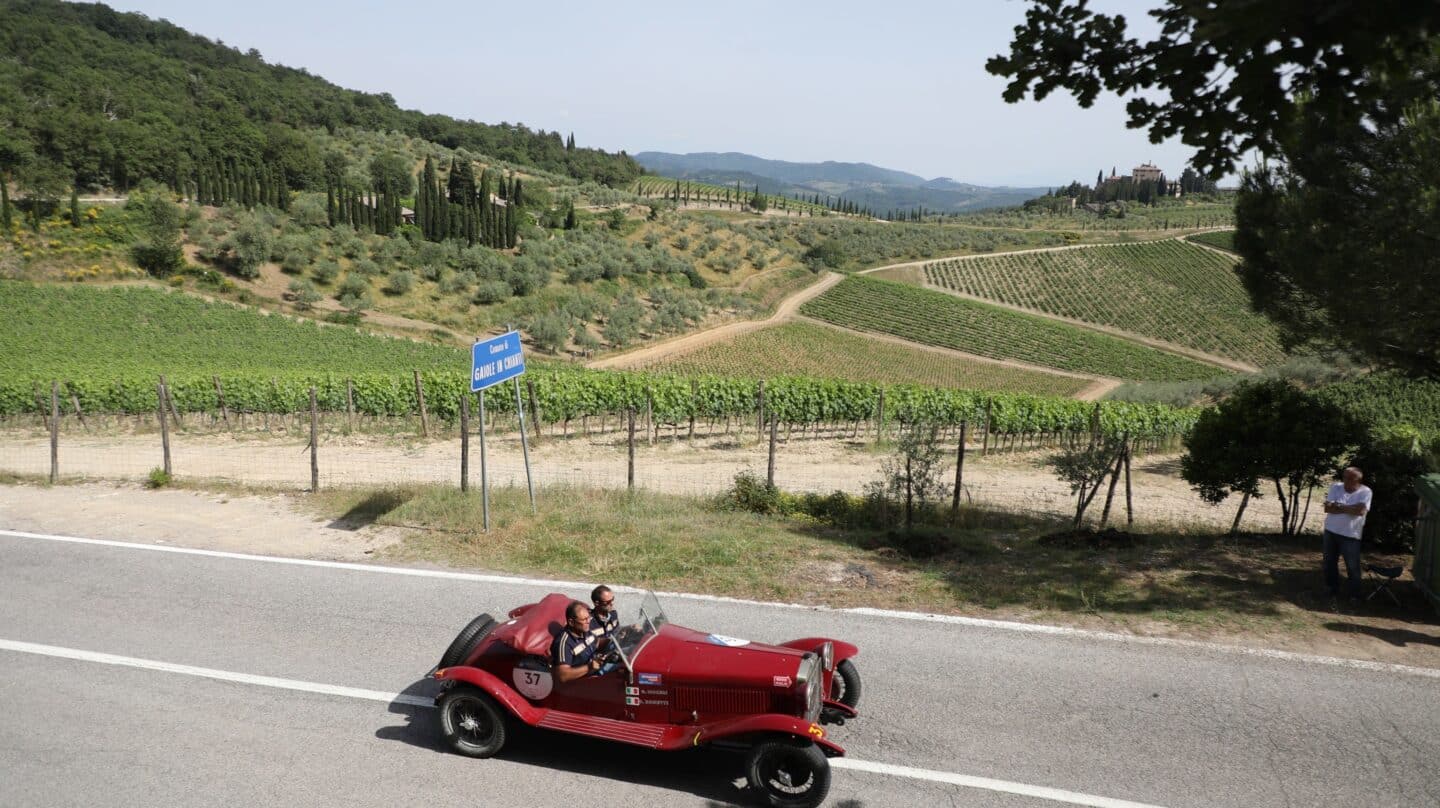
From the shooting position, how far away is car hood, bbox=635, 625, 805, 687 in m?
6.21

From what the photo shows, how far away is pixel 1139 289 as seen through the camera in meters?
85.8

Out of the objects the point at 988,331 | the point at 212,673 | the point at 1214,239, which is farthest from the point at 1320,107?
the point at 1214,239

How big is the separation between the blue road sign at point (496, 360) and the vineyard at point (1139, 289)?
220ft

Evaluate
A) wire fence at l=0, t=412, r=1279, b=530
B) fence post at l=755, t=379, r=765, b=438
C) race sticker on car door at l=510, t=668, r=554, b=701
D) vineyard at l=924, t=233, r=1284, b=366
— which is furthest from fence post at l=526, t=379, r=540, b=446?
vineyard at l=924, t=233, r=1284, b=366

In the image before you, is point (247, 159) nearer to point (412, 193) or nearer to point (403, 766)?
point (412, 193)

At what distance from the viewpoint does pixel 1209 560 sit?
11.6 m

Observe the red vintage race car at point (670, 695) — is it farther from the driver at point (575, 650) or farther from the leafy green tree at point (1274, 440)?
the leafy green tree at point (1274, 440)

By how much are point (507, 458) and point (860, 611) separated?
13667 millimetres

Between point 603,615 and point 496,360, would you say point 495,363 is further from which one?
point 603,615

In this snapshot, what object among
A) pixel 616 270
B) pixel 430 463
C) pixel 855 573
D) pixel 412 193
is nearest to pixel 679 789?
pixel 855 573

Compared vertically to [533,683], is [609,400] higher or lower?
lower

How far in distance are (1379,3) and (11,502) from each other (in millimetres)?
18354

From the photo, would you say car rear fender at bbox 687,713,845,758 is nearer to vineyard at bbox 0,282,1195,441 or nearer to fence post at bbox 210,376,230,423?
vineyard at bbox 0,282,1195,441

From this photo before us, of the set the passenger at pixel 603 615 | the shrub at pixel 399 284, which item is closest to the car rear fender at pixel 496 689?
the passenger at pixel 603 615
